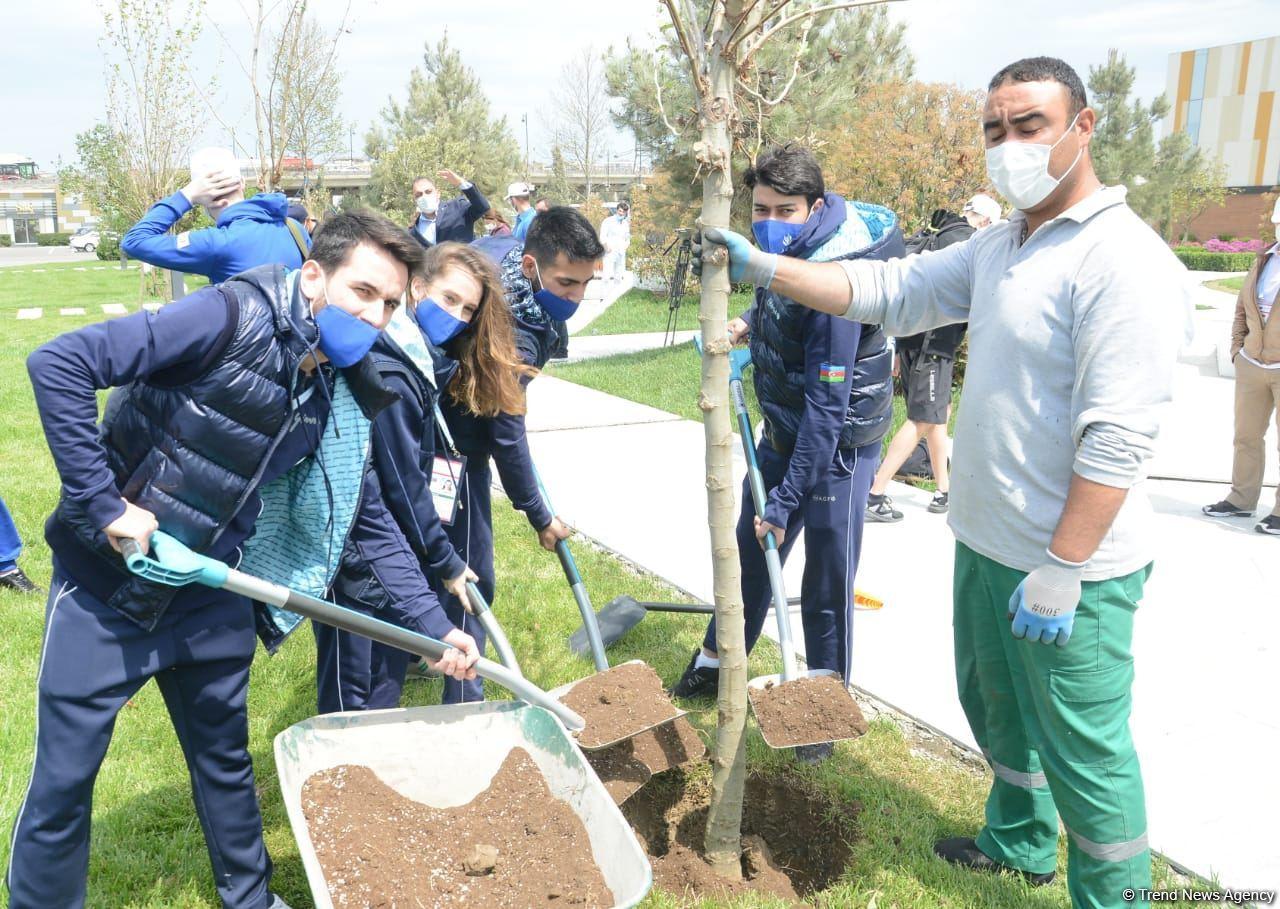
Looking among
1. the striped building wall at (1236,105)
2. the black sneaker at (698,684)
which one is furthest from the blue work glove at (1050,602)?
the striped building wall at (1236,105)

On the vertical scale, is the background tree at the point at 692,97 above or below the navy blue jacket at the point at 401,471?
above

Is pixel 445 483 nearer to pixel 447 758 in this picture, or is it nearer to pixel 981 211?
pixel 447 758

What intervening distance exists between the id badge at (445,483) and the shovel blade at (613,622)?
3.99 ft

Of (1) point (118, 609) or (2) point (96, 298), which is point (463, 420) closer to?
(1) point (118, 609)

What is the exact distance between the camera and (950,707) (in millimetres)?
3844

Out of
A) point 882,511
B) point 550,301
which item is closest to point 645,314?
point 882,511

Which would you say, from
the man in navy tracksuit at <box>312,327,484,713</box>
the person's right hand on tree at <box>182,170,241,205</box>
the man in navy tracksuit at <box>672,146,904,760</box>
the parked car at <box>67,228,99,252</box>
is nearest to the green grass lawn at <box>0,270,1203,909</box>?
the man in navy tracksuit at <box>672,146,904,760</box>

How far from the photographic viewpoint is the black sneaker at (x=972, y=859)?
9.12 ft

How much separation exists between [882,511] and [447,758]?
4369 mm

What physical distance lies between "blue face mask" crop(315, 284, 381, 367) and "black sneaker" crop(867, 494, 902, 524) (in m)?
4.41

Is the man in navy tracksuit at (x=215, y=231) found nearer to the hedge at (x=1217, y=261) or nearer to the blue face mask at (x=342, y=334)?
the blue face mask at (x=342, y=334)

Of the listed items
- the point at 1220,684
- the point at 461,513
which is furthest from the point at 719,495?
the point at 1220,684

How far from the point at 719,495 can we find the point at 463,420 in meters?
1.19

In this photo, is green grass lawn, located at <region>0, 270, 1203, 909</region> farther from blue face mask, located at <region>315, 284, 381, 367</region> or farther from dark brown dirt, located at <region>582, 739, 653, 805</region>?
blue face mask, located at <region>315, 284, 381, 367</region>
